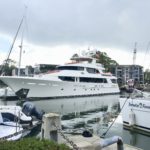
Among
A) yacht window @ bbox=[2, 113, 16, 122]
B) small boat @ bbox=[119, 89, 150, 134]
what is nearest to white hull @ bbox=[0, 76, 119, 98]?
yacht window @ bbox=[2, 113, 16, 122]

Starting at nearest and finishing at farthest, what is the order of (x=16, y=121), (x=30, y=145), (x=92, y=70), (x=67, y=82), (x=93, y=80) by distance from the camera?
(x=30, y=145) < (x=16, y=121) < (x=67, y=82) < (x=92, y=70) < (x=93, y=80)

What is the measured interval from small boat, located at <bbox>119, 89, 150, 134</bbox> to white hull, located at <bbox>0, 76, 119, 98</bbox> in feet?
85.2

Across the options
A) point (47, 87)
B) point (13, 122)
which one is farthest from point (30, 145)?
point (47, 87)

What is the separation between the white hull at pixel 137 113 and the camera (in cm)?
1648

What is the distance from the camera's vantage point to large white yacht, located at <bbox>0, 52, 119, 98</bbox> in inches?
1700

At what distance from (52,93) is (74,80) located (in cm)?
492

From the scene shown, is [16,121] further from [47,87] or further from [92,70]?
[92,70]

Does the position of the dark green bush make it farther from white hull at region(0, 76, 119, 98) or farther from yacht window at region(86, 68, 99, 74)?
yacht window at region(86, 68, 99, 74)

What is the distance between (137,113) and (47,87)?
94.1 ft

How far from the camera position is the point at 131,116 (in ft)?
57.0

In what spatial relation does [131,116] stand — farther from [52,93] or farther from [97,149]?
[52,93]

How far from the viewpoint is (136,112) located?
17.3m

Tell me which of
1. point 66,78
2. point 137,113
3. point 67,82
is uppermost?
point 66,78

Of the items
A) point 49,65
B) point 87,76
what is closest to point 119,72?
point 49,65
